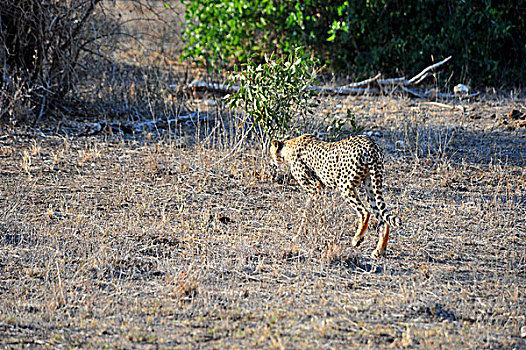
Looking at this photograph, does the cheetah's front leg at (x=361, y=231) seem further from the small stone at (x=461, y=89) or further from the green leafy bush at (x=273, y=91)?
the small stone at (x=461, y=89)

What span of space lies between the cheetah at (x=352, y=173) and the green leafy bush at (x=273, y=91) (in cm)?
119

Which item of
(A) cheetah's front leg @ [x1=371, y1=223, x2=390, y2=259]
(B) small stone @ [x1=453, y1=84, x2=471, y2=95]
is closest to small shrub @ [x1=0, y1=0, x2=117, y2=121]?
(A) cheetah's front leg @ [x1=371, y1=223, x2=390, y2=259]

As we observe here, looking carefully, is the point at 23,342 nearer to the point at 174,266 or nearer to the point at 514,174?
the point at 174,266

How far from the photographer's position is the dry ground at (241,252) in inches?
179

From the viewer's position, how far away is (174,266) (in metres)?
5.57

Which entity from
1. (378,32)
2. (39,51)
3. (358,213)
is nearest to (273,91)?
(358,213)

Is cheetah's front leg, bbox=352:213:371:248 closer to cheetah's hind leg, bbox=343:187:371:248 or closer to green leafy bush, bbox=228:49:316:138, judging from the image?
cheetah's hind leg, bbox=343:187:371:248

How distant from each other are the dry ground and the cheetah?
8.3 inches

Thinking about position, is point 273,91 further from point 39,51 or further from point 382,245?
point 39,51

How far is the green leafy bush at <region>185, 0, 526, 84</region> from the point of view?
40.2ft

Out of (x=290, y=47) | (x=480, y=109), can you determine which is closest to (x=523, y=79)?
(x=480, y=109)

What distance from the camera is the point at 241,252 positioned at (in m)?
5.82

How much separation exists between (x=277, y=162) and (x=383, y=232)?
1657mm

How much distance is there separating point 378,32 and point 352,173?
7.62m
